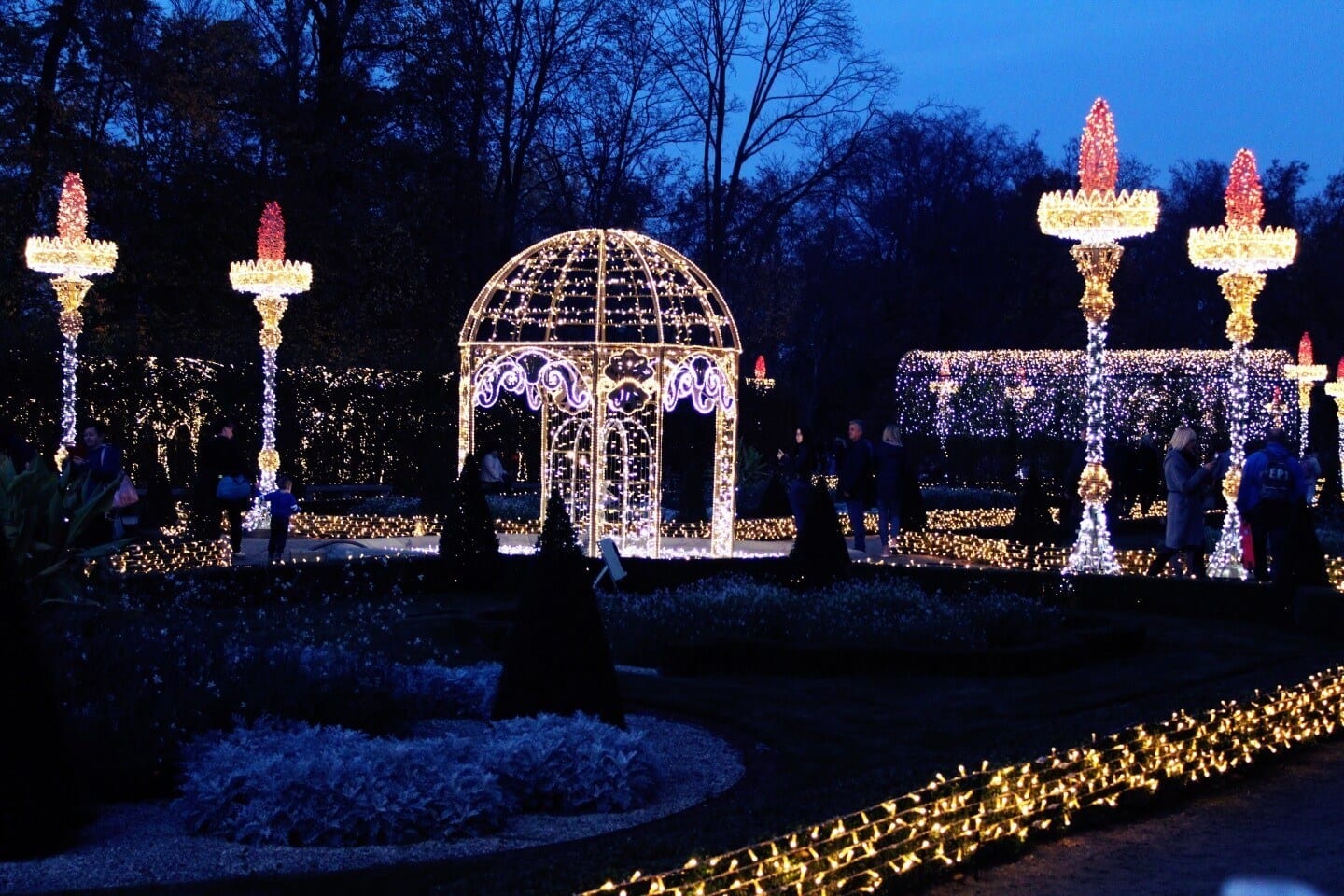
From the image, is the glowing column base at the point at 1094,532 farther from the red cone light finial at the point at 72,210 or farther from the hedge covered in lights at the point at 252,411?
the red cone light finial at the point at 72,210

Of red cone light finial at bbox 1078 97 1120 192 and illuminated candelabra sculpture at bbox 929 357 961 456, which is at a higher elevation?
red cone light finial at bbox 1078 97 1120 192

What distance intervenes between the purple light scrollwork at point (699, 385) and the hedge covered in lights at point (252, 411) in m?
7.73

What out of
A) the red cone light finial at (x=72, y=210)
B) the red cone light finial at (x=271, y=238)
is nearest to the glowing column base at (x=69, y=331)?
the red cone light finial at (x=72, y=210)

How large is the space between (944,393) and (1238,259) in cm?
2036

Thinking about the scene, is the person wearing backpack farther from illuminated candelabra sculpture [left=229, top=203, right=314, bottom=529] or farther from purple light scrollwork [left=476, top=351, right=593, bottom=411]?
illuminated candelabra sculpture [left=229, top=203, right=314, bottom=529]

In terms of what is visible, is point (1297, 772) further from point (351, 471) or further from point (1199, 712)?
point (351, 471)

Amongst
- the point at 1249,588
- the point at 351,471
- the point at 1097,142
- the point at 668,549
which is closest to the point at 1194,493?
the point at 1249,588

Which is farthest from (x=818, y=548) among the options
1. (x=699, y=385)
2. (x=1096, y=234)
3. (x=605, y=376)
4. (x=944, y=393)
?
(x=944, y=393)

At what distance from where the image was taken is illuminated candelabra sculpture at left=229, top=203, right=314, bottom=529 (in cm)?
2134

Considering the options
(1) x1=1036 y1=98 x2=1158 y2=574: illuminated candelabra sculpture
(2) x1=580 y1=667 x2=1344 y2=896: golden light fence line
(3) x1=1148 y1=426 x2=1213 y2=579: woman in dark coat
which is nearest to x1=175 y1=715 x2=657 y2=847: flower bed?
(2) x1=580 y1=667 x2=1344 y2=896: golden light fence line

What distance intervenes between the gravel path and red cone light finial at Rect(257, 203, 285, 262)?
15.2m

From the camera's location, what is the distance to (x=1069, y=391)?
35.7 metres

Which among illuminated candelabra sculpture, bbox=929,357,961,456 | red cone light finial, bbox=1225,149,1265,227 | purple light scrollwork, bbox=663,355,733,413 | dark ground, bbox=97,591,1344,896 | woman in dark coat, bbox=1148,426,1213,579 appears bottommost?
dark ground, bbox=97,591,1344,896

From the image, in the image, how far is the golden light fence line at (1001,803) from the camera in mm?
4996
